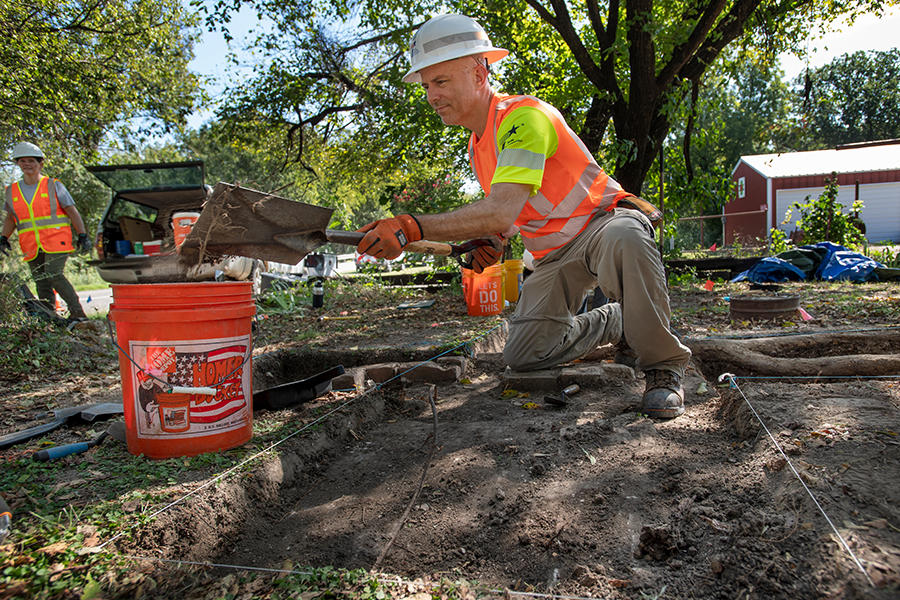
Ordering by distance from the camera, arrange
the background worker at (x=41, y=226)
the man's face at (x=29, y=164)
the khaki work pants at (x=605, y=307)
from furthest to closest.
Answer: the background worker at (x=41, y=226) < the man's face at (x=29, y=164) < the khaki work pants at (x=605, y=307)

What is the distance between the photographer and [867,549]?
3.54ft

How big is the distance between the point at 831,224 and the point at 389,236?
34.9ft

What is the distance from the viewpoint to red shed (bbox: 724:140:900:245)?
22.1m

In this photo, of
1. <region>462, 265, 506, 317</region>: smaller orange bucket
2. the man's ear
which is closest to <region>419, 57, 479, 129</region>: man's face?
the man's ear

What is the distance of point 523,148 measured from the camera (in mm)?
2406

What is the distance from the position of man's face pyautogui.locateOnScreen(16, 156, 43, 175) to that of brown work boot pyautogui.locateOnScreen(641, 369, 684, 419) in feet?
21.0

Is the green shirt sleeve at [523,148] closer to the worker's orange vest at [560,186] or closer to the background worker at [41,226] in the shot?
the worker's orange vest at [560,186]

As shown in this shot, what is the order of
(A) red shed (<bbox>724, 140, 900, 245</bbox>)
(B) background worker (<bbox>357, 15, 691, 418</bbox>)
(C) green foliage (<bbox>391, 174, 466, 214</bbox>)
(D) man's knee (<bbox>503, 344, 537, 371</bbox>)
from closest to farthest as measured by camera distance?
(B) background worker (<bbox>357, 15, 691, 418</bbox>)
(D) man's knee (<bbox>503, 344, 537, 371</bbox>)
(C) green foliage (<bbox>391, 174, 466, 214</bbox>)
(A) red shed (<bbox>724, 140, 900, 245</bbox>)

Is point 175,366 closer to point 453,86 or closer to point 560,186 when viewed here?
point 453,86

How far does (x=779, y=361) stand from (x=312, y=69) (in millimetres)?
9236

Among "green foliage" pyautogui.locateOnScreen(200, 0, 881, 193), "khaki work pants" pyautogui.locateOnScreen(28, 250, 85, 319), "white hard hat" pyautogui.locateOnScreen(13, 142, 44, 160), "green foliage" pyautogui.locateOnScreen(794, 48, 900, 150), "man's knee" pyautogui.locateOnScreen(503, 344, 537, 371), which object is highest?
"green foliage" pyautogui.locateOnScreen(794, 48, 900, 150)

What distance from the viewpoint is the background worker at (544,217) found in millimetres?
2379

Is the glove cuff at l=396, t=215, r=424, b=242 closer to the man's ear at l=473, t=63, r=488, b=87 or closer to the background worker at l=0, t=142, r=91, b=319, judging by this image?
the man's ear at l=473, t=63, r=488, b=87

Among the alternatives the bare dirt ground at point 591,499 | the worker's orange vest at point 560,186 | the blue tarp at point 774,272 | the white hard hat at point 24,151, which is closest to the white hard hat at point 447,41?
the worker's orange vest at point 560,186
